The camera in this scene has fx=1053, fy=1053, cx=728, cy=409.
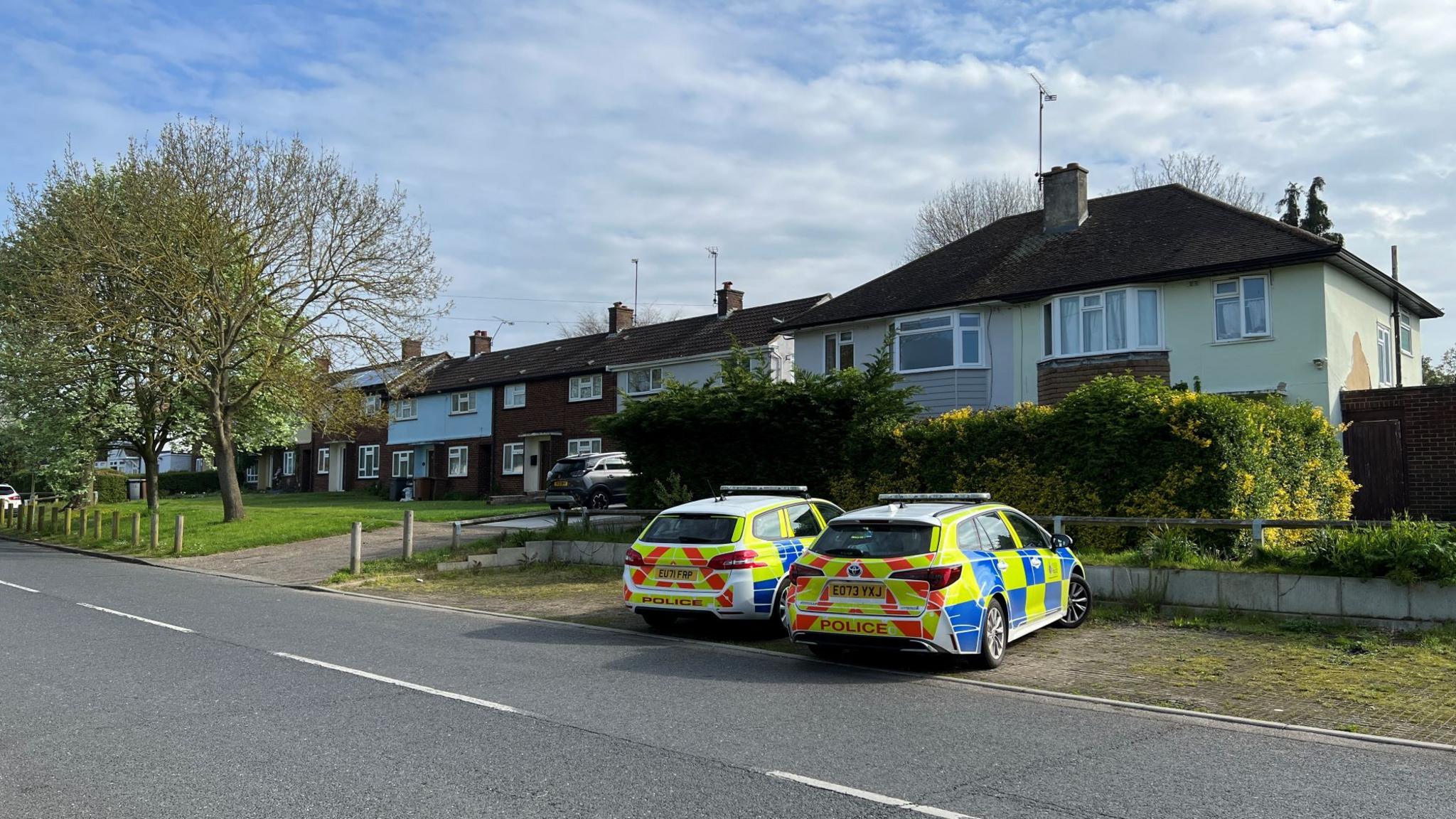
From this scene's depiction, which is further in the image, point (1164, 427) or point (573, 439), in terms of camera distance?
point (573, 439)

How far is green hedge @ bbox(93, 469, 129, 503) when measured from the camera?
52906 millimetres

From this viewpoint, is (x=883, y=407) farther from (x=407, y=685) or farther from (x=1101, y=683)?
(x=407, y=685)

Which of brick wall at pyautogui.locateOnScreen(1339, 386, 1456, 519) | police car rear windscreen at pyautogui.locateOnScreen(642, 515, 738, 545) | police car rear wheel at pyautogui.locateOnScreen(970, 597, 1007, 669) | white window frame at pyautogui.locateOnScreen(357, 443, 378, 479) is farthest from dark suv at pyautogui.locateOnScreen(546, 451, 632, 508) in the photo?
white window frame at pyautogui.locateOnScreen(357, 443, 378, 479)

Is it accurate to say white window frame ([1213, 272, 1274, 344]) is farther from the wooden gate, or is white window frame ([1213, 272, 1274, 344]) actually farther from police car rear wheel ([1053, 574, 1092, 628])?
police car rear wheel ([1053, 574, 1092, 628])

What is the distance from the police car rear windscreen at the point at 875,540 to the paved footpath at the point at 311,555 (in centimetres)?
1190

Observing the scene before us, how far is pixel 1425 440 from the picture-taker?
773 inches

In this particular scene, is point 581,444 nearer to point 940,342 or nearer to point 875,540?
point 940,342

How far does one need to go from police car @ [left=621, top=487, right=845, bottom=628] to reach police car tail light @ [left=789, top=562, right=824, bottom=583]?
145cm

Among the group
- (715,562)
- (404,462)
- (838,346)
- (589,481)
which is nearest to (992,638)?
(715,562)

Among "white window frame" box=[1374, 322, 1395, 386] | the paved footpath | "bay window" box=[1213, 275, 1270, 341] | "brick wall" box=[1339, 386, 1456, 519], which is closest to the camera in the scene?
"brick wall" box=[1339, 386, 1456, 519]

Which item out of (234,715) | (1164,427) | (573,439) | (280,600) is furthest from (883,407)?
(573,439)

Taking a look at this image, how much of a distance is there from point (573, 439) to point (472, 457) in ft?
23.0

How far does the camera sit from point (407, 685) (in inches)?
333

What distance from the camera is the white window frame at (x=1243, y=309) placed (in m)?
20.8
